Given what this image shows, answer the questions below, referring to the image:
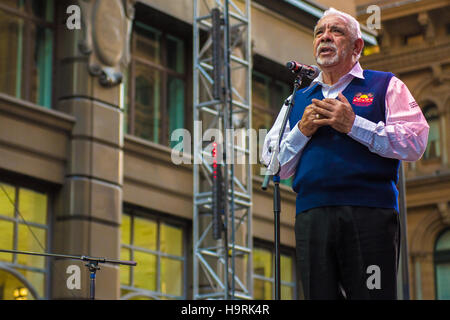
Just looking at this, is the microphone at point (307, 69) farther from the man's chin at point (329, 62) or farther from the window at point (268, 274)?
the window at point (268, 274)

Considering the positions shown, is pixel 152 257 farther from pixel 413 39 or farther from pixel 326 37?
pixel 413 39

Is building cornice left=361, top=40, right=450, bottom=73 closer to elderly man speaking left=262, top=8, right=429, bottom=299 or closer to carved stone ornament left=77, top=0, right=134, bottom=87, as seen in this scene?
carved stone ornament left=77, top=0, right=134, bottom=87

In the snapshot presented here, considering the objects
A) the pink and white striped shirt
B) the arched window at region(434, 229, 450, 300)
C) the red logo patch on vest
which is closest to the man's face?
the pink and white striped shirt

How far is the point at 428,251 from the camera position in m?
29.5

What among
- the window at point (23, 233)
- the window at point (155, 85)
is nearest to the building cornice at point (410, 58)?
the window at point (155, 85)

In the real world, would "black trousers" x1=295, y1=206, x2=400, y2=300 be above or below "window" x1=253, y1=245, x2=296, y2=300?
below

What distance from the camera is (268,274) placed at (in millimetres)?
22938

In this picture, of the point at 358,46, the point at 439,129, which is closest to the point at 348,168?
the point at 358,46

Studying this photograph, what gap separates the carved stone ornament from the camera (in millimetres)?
17688

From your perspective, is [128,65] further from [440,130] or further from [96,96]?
[440,130]

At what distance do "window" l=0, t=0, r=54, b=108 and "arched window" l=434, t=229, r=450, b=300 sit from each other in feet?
52.4

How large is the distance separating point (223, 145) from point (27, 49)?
13.8 feet

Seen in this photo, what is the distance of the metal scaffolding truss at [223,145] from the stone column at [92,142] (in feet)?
6.22
